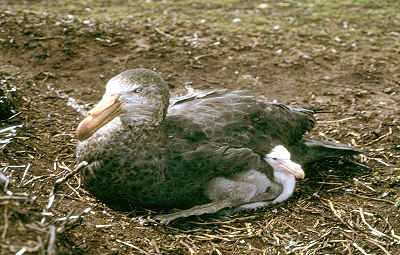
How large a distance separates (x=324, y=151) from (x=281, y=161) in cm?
54

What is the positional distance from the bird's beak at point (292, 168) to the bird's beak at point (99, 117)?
1.30m

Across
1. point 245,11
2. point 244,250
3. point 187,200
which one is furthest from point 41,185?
point 245,11

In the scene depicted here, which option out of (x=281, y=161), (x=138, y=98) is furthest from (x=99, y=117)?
(x=281, y=161)

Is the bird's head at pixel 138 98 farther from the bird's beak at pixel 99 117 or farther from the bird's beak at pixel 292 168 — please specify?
the bird's beak at pixel 292 168

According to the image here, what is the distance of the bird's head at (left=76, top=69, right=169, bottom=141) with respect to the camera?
3926 millimetres

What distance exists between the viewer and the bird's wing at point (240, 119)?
4039 mm

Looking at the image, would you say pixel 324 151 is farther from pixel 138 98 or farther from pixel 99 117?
pixel 99 117

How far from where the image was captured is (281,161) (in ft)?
13.8

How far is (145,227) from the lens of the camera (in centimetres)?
365

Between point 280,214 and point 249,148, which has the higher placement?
point 249,148

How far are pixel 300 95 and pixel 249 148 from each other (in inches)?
75.3

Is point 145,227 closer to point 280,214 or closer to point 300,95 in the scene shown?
point 280,214

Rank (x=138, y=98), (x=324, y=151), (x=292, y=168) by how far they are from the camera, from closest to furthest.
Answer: (x=138, y=98) < (x=292, y=168) < (x=324, y=151)

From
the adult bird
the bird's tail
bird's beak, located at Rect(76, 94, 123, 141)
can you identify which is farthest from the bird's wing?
bird's beak, located at Rect(76, 94, 123, 141)
